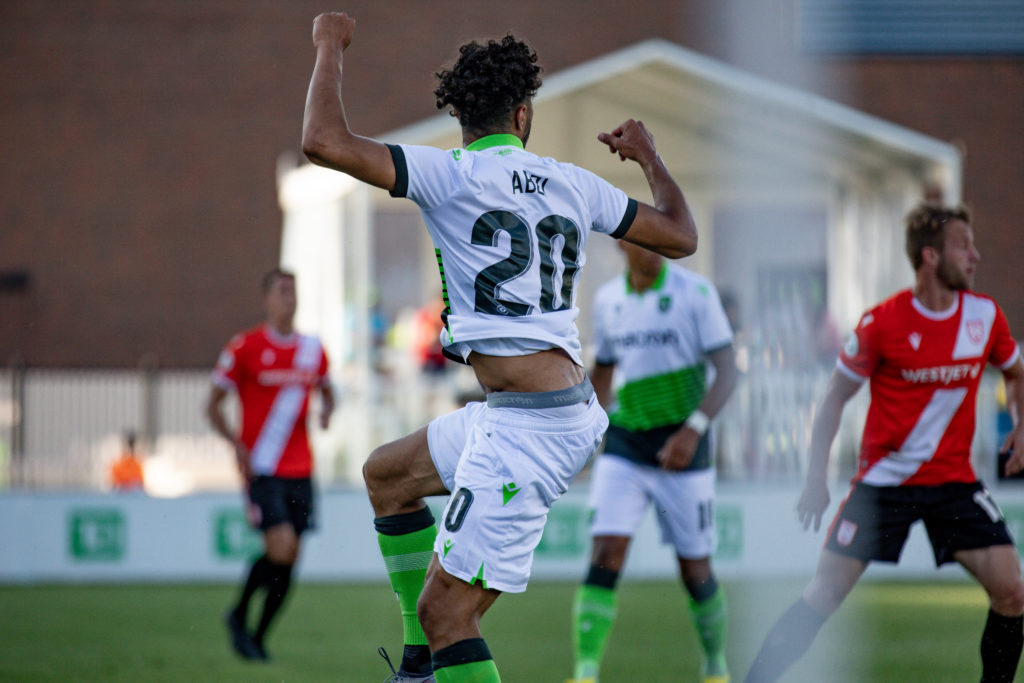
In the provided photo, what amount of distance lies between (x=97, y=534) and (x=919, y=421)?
29.1ft

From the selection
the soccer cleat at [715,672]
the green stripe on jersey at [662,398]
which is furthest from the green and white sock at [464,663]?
the green stripe on jersey at [662,398]

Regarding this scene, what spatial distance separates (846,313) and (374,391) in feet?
16.9

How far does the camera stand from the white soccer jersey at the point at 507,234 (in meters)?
4.02

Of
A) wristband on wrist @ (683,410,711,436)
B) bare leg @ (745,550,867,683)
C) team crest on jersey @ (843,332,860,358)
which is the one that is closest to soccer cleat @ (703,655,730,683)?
bare leg @ (745,550,867,683)

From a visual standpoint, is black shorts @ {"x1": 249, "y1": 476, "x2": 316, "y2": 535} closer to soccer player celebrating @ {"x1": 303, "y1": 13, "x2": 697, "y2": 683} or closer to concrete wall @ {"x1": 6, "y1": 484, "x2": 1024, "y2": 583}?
concrete wall @ {"x1": 6, "y1": 484, "x2": 1024, "y2": 583}

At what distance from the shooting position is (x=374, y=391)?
1431 centimetres

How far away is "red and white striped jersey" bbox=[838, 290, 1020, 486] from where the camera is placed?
5594mm

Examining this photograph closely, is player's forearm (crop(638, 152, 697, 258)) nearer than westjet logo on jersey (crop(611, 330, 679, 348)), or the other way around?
player's forearm (crop(638, 152, 697, 258))

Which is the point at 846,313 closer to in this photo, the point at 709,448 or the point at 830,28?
the point at 709,448

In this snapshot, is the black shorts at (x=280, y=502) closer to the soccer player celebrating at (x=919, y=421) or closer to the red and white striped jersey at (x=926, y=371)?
the soccer player celebrating at (x=919, y=421)

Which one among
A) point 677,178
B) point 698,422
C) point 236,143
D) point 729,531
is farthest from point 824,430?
point 236,143

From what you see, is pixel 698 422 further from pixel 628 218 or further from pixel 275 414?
pixel 275 414

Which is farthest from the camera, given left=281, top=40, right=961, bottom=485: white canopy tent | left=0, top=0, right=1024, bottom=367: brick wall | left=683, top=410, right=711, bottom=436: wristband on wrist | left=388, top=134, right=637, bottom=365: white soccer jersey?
left=0, top=0, right=1024, bottom=367: brick wall

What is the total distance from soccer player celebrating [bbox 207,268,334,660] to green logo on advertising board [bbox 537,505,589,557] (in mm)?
3850
